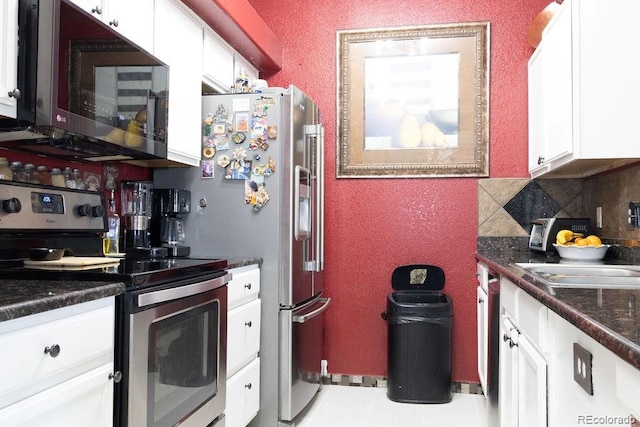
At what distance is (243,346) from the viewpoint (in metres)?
2.37

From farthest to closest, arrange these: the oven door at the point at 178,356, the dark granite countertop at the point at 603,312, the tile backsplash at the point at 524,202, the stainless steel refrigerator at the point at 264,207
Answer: the tile backsplash at the point at 524,202 → the stainless steel refrigerator at the point at 264,207 → the oven door at the point at 178,356 → the dark granite countertop at the point at 603,312

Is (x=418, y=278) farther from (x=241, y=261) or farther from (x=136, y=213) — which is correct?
(x=136, y=213)

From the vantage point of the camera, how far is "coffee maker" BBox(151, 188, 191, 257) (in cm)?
262

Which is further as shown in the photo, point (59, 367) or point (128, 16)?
point (128, 16)

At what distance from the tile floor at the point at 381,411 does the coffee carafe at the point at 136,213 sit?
126 cm

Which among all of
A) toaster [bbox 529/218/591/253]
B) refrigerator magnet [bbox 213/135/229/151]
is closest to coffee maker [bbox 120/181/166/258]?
refrigerator magnet [bbox 213/135/229/151]

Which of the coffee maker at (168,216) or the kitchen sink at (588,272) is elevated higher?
the coffee maker at (168,216)

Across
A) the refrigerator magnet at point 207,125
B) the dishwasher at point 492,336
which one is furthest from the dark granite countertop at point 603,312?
the refrigerator magnet at point 207,125

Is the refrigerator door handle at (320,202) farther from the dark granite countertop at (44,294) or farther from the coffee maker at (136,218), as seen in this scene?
the dark granite countertop at (44,294)

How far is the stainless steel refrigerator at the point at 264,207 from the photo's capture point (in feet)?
8.59

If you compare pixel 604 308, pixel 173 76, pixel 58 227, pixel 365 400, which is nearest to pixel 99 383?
pixel 58 227

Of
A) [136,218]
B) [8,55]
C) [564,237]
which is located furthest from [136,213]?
[564,237]

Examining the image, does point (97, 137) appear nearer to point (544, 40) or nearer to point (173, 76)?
point (173, 76)

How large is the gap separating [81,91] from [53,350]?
2.74 ft
